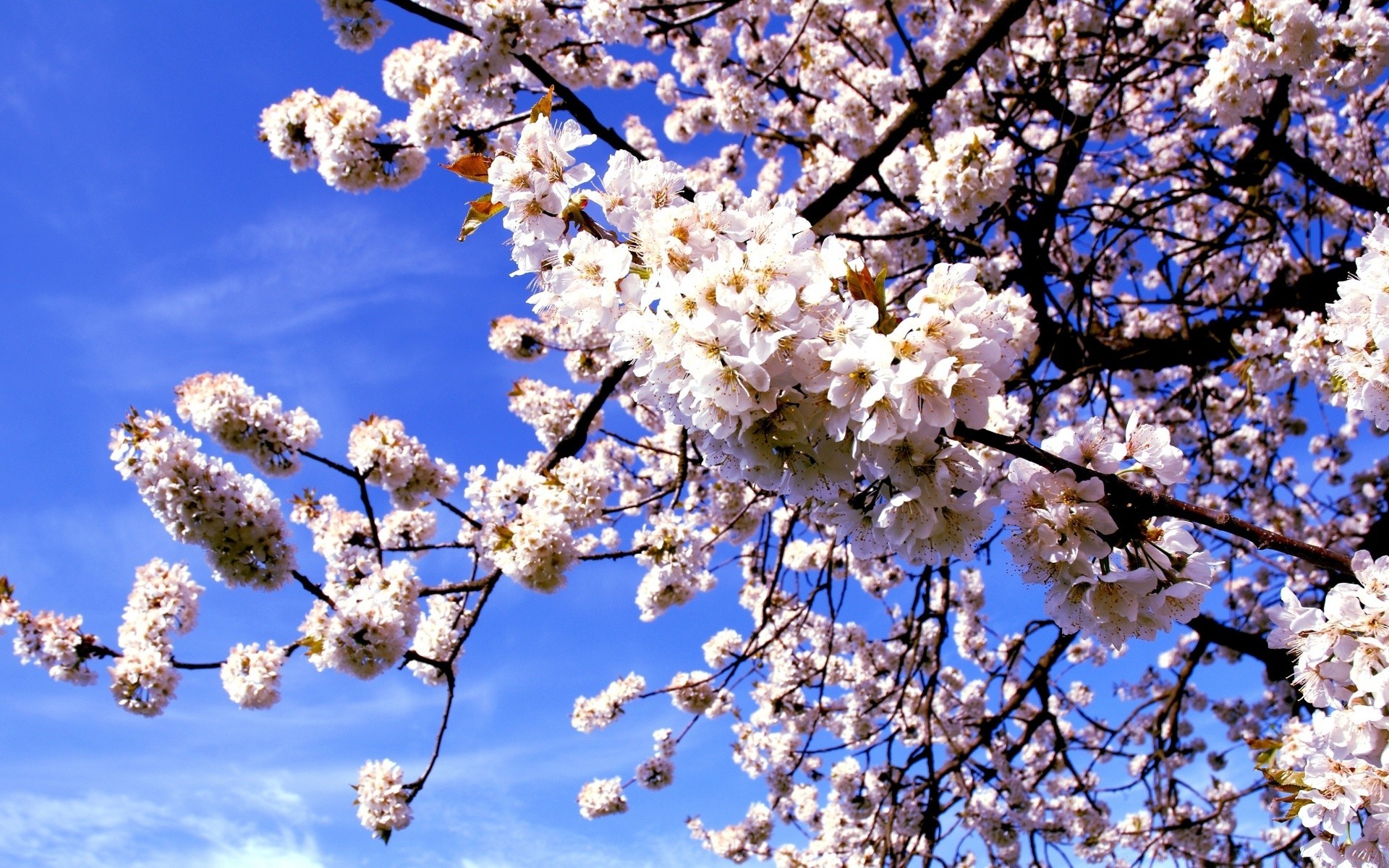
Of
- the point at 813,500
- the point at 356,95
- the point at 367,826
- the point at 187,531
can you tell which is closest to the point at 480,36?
the point at 356,95

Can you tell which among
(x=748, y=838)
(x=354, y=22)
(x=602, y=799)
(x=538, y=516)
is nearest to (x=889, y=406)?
(x=538, y=516)

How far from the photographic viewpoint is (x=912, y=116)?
367 cm

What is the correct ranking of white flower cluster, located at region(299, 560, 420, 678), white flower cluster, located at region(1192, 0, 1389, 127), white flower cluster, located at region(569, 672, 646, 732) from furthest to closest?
white flower cluster, located at region(569, 672, 646, 732), white flower cluster, located at region(299, 560, 420, 678), white flower cluster, located at region(1192, 0, 1389, 127)

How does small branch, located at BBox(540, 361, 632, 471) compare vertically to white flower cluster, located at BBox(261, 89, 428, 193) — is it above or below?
below

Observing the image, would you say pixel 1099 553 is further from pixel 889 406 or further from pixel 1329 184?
pixel 1329 184

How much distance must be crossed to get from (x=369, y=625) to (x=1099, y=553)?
3150mm

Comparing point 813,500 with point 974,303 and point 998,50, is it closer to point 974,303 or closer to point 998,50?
point 974,303

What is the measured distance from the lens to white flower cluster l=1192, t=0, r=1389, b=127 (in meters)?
3.20

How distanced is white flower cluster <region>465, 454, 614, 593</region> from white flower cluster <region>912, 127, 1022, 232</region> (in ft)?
8.19

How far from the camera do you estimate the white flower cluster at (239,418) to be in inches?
151

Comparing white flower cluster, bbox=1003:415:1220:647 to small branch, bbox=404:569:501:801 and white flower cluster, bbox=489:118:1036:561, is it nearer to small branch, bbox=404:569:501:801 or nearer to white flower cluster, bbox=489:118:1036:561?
white flower cluster, bbox=489:118:1036:561

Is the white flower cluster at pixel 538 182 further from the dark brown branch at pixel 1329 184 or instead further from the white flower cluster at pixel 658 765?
the white flower cluster at pixel 658 765

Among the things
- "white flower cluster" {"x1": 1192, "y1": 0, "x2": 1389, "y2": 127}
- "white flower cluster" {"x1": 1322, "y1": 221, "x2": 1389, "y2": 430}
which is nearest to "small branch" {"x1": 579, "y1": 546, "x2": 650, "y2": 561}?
"white flower cluster" {"x1": 1322, "y1": 221, "x2": 1389, "y2": 430}

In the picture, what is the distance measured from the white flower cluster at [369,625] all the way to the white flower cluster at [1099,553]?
9.79ft
